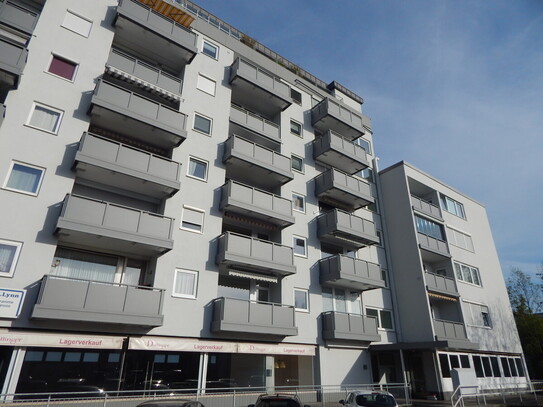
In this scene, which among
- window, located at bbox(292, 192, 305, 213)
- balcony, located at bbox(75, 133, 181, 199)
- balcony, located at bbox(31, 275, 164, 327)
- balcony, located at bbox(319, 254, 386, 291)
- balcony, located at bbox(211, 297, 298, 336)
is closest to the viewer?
balcony, located at bbox(31, 275, 164, 327)

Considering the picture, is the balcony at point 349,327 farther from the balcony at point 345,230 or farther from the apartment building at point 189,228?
the balcony at point 345,230

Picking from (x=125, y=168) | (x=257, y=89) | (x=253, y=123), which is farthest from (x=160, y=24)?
(x=125, y=168)

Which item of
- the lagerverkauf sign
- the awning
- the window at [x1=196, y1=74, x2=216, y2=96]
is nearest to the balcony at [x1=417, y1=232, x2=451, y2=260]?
the window at [x1=196, y1=74, x2=216, y2=96]

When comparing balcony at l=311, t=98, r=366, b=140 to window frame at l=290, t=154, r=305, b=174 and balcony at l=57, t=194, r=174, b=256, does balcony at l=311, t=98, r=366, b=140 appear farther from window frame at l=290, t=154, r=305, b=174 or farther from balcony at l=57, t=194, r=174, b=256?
balcony at l=57, t=194, r=174, b=256

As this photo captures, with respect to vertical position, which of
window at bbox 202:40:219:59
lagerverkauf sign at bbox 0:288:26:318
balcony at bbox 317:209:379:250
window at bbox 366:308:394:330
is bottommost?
lagerverkauf sign at bbox 0:288:26:318

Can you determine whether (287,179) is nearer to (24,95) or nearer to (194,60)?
(194,60)

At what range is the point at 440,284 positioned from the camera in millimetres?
25453

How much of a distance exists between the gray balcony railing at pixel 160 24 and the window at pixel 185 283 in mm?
13013

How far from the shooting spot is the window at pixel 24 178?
14391 millimetres

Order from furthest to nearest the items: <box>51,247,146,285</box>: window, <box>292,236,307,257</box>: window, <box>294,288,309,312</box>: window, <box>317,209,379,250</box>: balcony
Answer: <box>317,209,379,250</box>: balcony
<box>292,236,307,257</box>: window
<box>294,288,309,312</box>: window
<box>51,247,146,285</box>: window

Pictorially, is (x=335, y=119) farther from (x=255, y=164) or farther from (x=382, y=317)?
(x=382, y=317)

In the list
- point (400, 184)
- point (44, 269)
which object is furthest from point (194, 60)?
point (400, 184)

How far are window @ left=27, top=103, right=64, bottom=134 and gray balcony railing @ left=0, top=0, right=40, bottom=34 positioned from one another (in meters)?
3.68

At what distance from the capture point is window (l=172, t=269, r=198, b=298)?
55.2ft
